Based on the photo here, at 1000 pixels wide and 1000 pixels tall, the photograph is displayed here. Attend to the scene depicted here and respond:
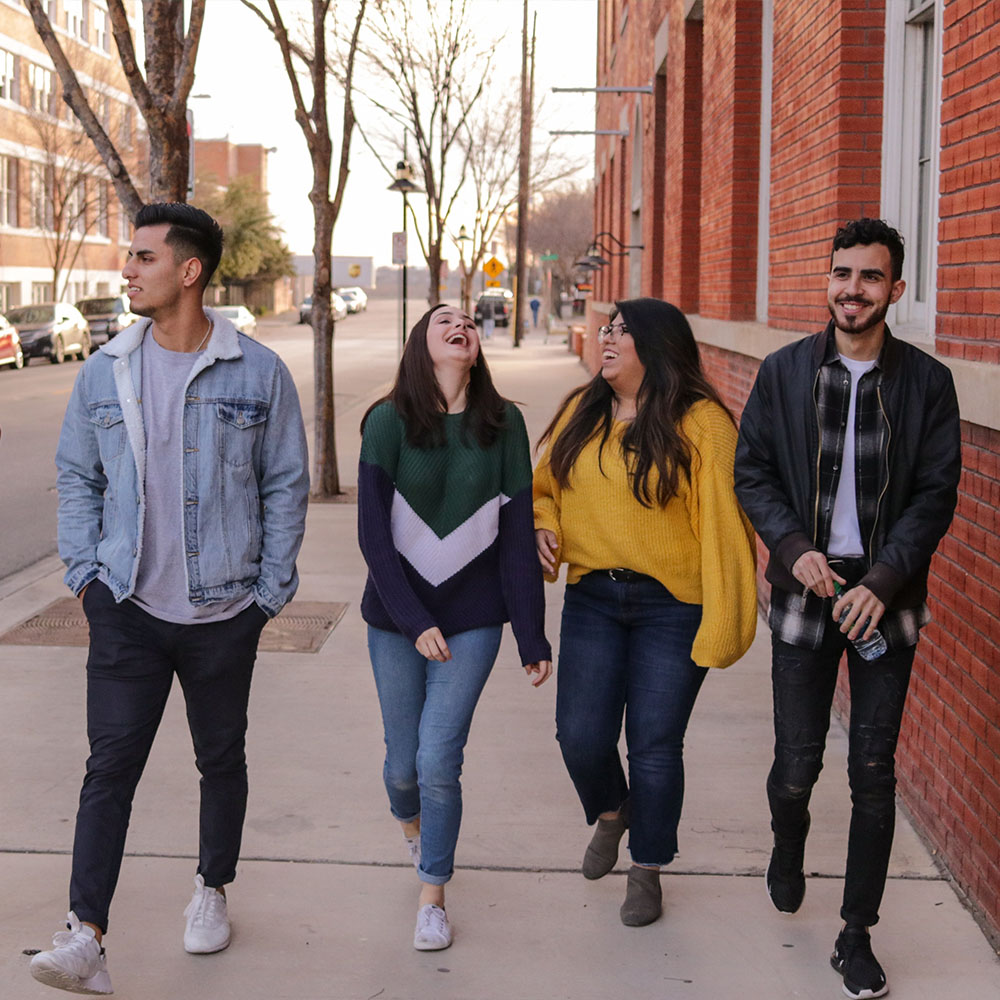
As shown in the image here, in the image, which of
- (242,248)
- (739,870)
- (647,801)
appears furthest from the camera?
(242,248)

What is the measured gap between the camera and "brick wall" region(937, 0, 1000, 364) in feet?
14.6

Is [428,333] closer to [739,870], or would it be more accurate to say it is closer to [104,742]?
[104,742]

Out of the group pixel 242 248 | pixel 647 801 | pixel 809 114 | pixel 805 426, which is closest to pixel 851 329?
pixel 805 426

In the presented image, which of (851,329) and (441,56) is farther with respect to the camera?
(441,56)

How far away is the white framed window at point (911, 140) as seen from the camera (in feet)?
20.4

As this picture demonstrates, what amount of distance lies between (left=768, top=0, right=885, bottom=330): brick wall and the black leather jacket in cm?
300

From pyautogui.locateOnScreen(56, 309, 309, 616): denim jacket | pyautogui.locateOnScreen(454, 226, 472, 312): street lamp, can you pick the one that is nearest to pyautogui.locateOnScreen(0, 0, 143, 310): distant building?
pyautogui.locateOnScreen(454, 226, 472, 312): street lamp

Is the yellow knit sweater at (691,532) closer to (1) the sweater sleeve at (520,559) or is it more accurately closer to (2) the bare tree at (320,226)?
(1) the sweater sleeve at (520,559)

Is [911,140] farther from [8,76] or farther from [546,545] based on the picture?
[8,76]

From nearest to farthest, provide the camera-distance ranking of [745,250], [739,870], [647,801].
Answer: [647,801]
[739,870]
[745,250]

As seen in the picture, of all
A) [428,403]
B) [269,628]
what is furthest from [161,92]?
[428,403]

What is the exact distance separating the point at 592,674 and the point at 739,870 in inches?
38.0

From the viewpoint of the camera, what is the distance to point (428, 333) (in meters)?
4.21

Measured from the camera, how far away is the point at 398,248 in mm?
28422
